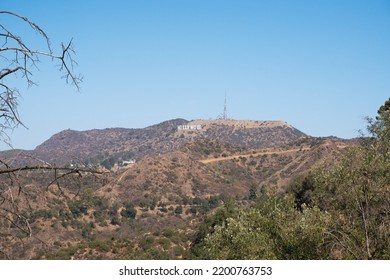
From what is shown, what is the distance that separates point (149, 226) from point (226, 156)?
120ft

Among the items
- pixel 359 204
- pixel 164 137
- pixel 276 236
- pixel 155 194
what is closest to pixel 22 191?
pixel 359 204

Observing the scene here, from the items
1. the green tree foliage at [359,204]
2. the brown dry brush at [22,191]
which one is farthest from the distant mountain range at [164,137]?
the brown dry brush at [22,191]

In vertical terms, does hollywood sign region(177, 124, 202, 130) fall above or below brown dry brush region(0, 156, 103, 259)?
above

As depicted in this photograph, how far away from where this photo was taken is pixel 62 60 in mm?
3291

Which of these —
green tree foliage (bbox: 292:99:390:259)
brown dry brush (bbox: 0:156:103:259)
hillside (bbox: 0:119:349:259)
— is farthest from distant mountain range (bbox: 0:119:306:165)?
brown dry brush (bbox: 0:156:103:259)

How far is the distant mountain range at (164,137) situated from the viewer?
141 m

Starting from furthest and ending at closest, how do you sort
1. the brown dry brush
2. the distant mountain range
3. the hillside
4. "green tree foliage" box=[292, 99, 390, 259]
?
the distant mountain range
"green tree foliage" box=[292, 99, 390, 259]
the hillside
the brown dry brush

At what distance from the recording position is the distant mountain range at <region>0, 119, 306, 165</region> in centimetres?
14138

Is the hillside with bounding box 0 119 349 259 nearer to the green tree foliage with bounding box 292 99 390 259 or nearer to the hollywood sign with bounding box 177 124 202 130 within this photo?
the green tree foliage with bounding box 292 99 390 259

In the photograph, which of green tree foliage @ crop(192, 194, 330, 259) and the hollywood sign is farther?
the hollywood sign

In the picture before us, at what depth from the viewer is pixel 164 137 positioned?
523 ft

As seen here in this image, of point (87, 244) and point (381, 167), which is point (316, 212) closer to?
point (381, 167)

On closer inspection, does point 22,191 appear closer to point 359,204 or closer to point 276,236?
point 359,204
